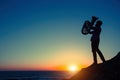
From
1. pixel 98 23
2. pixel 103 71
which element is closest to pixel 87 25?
pixel 98 23

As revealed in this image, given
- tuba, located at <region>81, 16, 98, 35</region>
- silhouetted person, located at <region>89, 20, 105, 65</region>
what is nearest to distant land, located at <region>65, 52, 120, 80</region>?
silhouetted person, located at <region>89, 20, 105, 65</region>

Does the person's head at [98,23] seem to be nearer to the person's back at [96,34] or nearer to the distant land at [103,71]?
the person's back at [96,34]

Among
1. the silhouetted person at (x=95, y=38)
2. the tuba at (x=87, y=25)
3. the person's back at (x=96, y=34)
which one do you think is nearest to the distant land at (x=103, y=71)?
the silhouetted person at (x=95, y=38)

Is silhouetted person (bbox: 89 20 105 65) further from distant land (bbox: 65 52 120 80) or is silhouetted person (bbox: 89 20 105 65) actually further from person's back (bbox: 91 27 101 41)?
distant land (bbox: 65 52 120 80)

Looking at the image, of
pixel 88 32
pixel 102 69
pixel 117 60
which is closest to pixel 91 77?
pixel 102 69

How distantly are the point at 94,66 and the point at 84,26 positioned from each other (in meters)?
2.46

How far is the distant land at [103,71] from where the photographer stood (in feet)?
44.4

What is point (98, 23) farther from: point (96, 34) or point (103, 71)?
point (103, 71)

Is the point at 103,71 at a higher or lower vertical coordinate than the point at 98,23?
lower

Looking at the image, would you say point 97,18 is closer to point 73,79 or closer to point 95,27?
point 95,27

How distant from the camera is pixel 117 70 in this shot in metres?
13.6

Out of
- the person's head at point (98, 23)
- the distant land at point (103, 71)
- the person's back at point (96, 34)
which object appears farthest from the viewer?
the person's back at point (96, 34)

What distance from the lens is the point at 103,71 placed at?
14.2 metres

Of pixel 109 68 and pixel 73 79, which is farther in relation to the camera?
pixel 73 79
